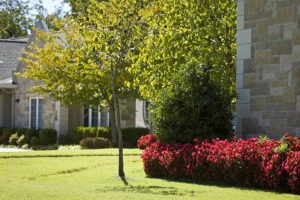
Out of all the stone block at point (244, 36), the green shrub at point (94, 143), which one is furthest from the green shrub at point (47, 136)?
the stone block at point (244, 36)

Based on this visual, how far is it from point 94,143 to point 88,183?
14.2m

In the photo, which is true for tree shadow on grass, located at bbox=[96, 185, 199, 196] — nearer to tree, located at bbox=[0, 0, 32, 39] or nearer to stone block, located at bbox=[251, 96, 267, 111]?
stone block, located at bbox=[251, 96, 267, 111]

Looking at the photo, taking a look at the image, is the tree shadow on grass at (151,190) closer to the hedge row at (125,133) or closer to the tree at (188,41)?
the tree at (188,41)

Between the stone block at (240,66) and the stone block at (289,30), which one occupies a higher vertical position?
the stone block at (289,30)

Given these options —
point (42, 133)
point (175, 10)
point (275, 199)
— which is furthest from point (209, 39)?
point (42, 133)

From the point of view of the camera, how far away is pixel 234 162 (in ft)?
40.4

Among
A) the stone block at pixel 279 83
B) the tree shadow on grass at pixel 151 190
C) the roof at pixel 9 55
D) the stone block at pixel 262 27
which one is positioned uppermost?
the roof at pixel 9 55

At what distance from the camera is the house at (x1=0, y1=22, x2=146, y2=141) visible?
101ft

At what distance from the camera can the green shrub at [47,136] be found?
30.2 m

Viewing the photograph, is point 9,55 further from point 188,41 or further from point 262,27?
point 262,27

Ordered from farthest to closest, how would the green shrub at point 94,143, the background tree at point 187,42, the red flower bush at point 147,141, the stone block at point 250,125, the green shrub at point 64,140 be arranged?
the green shrub at point 64,140 < the green shrub at point 94,143 < the red flower bush at point 147,141 < the background tree at point 187,42 < the stone block at point 250,125

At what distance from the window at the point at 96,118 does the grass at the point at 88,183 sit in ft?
37.0

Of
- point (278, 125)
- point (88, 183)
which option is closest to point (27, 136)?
point (88, 183)

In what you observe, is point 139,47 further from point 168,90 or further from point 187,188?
point 187,188
